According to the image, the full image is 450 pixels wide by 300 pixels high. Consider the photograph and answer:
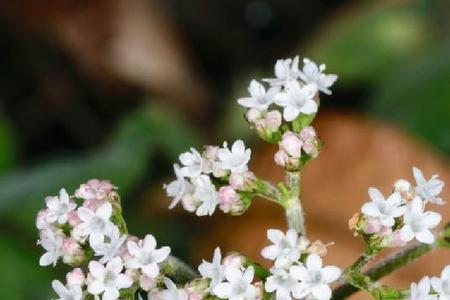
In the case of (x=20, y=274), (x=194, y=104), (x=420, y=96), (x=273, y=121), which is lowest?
(x=273, y=121)

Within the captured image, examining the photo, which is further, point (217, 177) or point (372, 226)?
point (217, 177)

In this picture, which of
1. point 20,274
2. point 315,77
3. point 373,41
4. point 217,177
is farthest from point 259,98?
point 373,41

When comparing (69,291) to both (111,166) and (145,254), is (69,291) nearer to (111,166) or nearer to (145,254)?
(145,254)

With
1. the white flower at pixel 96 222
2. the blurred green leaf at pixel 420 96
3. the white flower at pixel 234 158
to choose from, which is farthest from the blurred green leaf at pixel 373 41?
the white flower at pixel 96 222

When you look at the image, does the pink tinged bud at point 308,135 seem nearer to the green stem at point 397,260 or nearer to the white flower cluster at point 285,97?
the white flower cluster at point 285,97

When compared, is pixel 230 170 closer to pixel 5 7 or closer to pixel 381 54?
pixel 381 54

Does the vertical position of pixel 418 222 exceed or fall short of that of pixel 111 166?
it falls short

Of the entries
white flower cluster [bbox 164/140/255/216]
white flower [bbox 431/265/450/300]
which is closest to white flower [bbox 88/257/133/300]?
white flower cluster [bbox 164/140/255/216]

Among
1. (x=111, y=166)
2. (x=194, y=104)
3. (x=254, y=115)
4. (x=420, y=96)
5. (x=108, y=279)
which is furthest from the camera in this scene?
(x=194, y=104)
